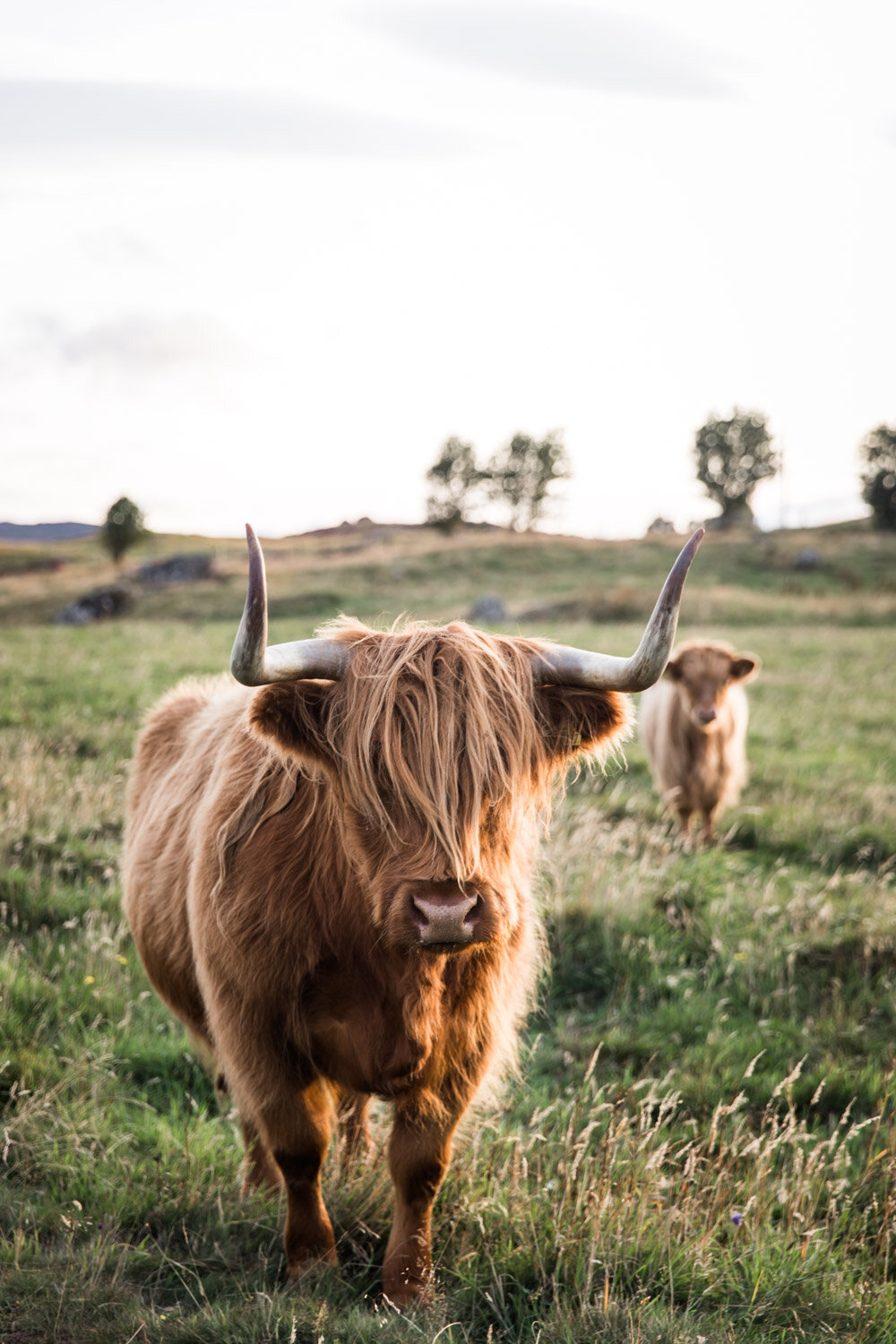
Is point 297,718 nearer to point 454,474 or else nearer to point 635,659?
point 635,659

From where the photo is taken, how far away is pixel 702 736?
8.14 meters

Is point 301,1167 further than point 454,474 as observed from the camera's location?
No

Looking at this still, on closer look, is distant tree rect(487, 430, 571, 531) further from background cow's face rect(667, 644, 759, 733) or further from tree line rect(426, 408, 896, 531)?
background cow's face rect(667, 644, 759, 733)

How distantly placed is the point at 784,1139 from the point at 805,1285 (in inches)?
20.4

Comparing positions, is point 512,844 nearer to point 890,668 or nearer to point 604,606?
point 890,668

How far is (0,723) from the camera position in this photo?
8.17m

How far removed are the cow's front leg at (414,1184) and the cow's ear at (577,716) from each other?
122 cm

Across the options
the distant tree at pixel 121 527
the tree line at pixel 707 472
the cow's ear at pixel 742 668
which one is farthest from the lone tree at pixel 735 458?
the cow's ear at pixel 742 668

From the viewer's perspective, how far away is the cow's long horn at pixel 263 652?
6.64ft

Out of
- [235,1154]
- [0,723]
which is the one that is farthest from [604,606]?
[235,1154]

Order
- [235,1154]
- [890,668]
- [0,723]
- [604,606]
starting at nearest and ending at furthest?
[235,1154] < [0,723] < [890,668] < [604,606]

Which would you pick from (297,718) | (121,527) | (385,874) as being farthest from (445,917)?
(121,527)

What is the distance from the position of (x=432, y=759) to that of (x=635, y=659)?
0.60 metres

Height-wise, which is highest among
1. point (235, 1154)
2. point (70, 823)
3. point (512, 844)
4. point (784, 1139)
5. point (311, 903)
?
point (512, 844)
